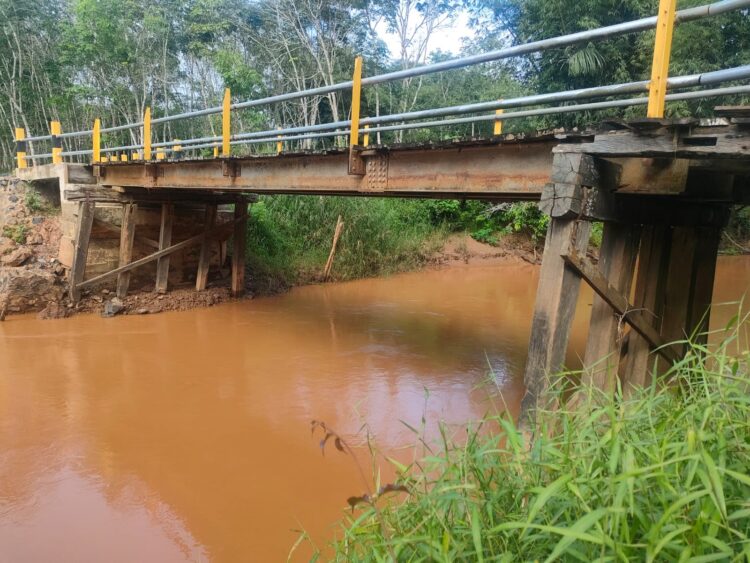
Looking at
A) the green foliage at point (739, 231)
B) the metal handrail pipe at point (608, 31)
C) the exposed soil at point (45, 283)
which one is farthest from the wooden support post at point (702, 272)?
the green foliage at point (739, 231)

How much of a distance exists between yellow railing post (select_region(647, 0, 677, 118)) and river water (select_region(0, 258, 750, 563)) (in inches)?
87.6

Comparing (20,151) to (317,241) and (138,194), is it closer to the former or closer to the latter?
(138,194)

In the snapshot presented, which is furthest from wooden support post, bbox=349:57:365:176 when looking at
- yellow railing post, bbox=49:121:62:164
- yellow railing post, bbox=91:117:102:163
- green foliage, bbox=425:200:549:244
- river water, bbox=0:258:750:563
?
green foliage, bbox=425:200:549:244

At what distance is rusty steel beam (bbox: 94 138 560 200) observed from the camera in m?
5.01

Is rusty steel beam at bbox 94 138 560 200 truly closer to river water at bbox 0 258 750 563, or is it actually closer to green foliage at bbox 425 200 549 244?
river water at bbox 0 258 750 563

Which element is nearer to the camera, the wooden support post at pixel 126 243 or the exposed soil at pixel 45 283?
the exposed soil at pixel 45 283

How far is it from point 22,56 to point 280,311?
17814 mm

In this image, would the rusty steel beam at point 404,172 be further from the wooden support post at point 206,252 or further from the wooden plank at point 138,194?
the wooden support post at point 206,252

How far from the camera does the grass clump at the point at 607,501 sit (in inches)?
57.4

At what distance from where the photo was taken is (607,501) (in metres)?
1.65

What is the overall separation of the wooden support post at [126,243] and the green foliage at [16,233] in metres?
2.67

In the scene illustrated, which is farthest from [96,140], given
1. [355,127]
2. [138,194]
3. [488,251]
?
[488,251]

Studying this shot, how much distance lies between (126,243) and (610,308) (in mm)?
9955

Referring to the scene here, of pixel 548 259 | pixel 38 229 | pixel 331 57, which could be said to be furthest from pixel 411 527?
pixel 331 57
